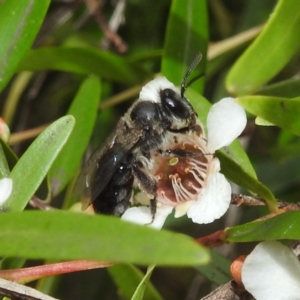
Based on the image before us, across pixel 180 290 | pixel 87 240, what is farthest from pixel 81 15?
pixel 87 240

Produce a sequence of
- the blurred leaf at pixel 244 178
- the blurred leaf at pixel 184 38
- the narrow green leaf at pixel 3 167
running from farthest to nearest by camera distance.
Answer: the blurred leaf at pixel 184 38 → the narrow green leaf at pixel 3 167 → the blurred leaf at pixel 244 178

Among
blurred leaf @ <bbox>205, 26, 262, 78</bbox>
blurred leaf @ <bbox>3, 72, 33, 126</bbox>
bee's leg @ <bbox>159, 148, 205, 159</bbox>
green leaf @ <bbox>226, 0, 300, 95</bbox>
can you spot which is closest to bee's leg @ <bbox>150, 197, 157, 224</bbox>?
bee's leg @ <bbox>159, 148, 205, 159</bbox>

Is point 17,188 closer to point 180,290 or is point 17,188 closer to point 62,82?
point 62,82

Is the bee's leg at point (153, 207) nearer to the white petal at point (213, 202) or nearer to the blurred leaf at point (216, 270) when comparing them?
the white petal at point (213, 202)

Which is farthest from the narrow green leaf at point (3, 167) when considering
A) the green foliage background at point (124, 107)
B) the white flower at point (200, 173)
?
the white flower at point (200, 173)

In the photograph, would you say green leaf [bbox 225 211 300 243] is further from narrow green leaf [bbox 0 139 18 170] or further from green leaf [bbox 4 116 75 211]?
narrow green leaf [bbox 0 139 18 170]

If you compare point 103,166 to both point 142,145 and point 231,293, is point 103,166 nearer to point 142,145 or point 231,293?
point 142,145
